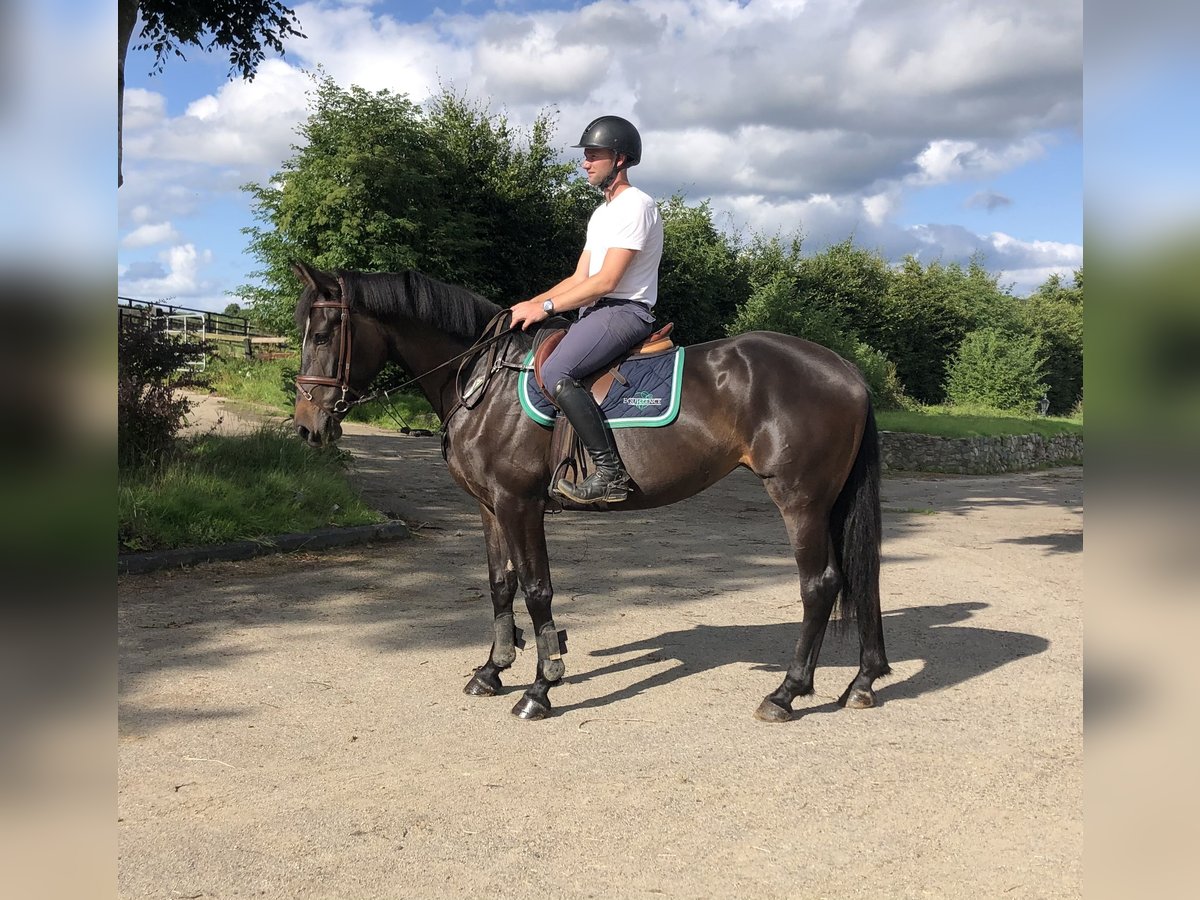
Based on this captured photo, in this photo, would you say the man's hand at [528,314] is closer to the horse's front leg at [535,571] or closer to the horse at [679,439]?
the horse at [679,439]

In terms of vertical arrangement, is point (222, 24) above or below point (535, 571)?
above

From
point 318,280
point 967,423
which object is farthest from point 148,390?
point 967,423

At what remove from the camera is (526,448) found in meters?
4.61

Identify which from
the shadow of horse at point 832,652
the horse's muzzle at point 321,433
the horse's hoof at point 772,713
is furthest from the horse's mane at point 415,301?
the horse's hoof at point 772,713

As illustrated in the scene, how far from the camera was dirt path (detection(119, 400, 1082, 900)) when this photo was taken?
9.80ft

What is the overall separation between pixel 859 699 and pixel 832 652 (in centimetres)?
108

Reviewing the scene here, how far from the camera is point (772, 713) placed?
4.42 m

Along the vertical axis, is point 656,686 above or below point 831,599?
below

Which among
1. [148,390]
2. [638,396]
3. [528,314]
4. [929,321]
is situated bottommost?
[638,396]

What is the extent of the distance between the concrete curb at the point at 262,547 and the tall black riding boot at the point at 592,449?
4.03 metres

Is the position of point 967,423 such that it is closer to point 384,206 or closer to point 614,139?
point 384,206
